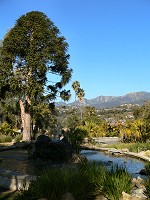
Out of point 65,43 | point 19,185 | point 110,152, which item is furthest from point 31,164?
point 65,43

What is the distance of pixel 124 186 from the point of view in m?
7.29

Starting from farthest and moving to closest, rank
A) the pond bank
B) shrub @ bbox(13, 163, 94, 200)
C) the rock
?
1. the pond bank
2. shrub @ bbox(13, 163, 94, 200)
3. the rock

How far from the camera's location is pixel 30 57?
87.1 feet

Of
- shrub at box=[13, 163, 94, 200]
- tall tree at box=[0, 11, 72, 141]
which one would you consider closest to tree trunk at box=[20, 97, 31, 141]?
tall tree at box=[0, 11, 72, 141]

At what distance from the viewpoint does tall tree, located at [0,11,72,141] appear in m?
26.8

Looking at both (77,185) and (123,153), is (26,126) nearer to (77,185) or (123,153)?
(123,153)

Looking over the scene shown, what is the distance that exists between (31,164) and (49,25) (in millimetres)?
16931

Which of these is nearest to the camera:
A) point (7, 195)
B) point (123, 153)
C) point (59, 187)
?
point (59, 187)

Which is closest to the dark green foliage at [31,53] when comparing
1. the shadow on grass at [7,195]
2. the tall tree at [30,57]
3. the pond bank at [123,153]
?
the tall tree at [30,57]

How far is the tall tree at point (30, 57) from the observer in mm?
26750

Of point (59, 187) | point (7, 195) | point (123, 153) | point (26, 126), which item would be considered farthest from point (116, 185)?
point (26, 126)

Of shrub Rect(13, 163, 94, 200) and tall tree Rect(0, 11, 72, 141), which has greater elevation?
tall tree Rect(0, 11, 72, 141)

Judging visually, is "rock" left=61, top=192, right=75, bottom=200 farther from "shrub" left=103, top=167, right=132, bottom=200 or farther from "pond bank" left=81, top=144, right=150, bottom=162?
"pond bank" left=81, top=144, right=150, bottom=162

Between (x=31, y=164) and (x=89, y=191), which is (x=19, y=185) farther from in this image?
(x=31, y=164)
